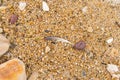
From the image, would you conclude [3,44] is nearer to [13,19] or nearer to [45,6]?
[13,19]

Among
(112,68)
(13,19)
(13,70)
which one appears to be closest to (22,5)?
(13,19)

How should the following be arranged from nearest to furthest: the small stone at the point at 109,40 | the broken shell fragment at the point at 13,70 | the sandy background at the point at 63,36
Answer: the broken shell fragment at the point at 13,70 < the sandy background at the point at 63,36 < the small stone at the point at 109,40

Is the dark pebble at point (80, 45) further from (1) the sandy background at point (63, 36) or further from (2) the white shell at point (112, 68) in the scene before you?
(2) the white shell at point (112, 68)

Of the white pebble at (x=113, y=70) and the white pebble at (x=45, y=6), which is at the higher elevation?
the white pebble at (x=45, y=6)

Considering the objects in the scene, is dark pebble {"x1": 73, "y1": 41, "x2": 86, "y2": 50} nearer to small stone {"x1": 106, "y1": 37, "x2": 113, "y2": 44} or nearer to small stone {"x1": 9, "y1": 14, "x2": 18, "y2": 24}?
small stone {"x1": 106, "y1": 37, "x2": 113, "y2": 44}

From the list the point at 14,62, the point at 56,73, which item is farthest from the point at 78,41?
the point at 14,62

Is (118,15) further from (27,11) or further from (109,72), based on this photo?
(27,11)

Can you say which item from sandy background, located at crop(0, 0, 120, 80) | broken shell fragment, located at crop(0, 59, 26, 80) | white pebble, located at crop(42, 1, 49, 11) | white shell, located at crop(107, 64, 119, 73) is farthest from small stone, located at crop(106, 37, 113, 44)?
broken shell fragment, located at crop(0, 59, 26, 80)

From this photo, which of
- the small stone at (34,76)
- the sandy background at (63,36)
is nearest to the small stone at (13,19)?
the sandy background at (63,36)
